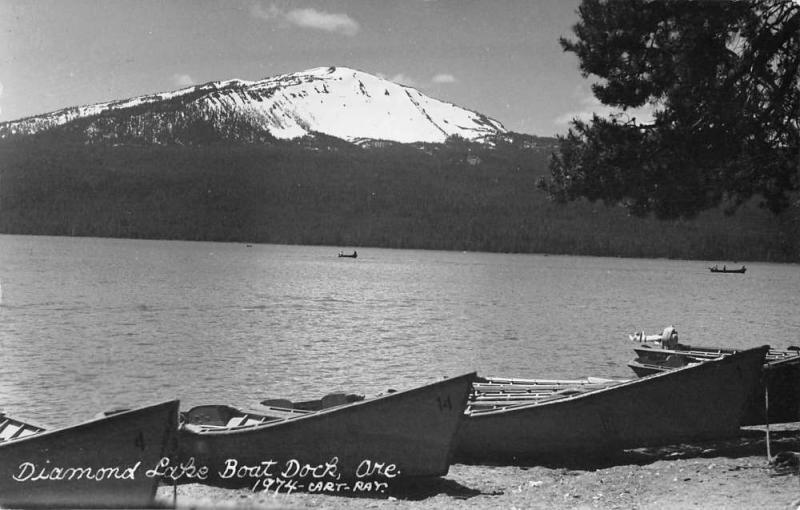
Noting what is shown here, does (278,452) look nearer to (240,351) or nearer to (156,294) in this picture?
(240,351)

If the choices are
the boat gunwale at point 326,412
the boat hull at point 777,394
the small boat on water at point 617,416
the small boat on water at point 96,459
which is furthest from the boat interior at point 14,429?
the boat hull at point 777,394

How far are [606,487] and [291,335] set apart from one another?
97.1ft

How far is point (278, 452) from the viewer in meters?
11.5

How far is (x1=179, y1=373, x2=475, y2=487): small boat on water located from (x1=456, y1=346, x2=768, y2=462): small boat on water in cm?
196

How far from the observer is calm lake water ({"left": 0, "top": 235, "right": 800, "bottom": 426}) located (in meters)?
25.1

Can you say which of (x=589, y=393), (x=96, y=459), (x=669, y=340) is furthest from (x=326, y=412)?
(x=669, y=340)

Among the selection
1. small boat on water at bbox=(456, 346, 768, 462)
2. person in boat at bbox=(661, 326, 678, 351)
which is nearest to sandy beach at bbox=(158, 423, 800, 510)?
small boat on water at bbox=(456, 346, 768, 462)

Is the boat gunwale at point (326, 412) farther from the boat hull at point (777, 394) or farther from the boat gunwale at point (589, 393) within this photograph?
the boat hull at point (777, 394)

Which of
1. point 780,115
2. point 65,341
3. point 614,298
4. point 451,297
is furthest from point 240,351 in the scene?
point 614,298

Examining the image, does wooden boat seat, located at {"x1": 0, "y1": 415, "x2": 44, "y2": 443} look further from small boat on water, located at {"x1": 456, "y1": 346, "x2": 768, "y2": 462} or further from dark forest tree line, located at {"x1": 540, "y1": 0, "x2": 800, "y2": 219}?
dark forest tree line, located at {"x1": 540, "y1": 0, "x2": 800, "y2": 219}

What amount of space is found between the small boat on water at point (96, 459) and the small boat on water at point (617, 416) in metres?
5.53

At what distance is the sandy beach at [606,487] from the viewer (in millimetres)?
10641

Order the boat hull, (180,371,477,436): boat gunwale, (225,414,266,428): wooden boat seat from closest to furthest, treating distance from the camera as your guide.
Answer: (180,371,477,436): boat gunwale → (225,414,266,428): wooden boat seat → the boat hull

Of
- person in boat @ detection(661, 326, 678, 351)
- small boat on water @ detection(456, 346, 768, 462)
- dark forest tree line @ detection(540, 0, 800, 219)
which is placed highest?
dark forest tree line @ detection(540, 0, 800, 219)
